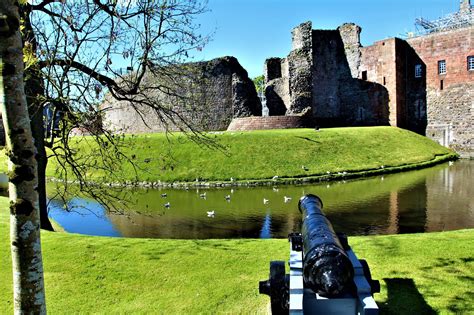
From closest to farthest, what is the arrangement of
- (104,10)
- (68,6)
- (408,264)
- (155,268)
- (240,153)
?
(408,264)
(155,268)
(68,6)
(104,10)
(240,153)

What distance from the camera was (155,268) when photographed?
23.4 ft

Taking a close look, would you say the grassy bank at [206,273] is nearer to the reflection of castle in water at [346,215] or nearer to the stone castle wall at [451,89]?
the reflection of castle in water at [346,215]

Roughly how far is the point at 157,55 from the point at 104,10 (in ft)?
4.47

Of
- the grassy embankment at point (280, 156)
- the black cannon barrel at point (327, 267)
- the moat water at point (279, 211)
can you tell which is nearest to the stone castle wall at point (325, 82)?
the grassy embankment at point (280, 156)

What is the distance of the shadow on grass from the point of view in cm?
537

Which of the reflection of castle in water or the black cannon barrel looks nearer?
the black cannon barrel

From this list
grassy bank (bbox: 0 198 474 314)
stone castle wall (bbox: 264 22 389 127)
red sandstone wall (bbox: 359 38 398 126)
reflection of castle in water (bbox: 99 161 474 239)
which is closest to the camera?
grassy bank (bbox: 0 198 474 314)

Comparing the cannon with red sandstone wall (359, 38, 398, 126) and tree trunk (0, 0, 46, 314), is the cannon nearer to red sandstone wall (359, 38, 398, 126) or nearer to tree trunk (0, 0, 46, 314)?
tree trunk (0, 0, 46, 314)

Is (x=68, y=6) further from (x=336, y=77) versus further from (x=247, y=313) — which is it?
(x=336, y=77)

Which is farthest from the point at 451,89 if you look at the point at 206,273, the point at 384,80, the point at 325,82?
the point at 206,273

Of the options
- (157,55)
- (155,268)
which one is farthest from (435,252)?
(157,55)

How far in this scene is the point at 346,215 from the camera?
1425 cm

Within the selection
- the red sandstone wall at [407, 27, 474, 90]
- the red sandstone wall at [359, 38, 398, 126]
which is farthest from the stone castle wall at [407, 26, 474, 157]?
the red sandstone wall at [359, 38, 398, 126]

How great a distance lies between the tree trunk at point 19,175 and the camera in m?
3.47
